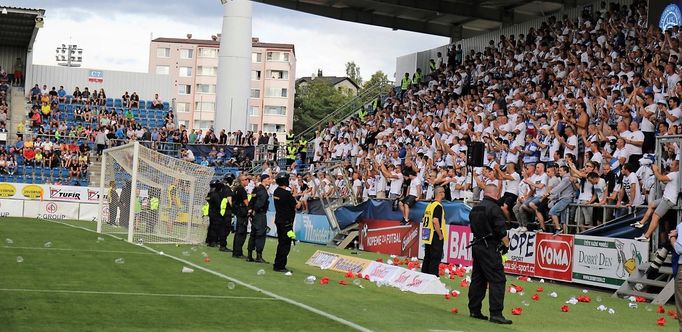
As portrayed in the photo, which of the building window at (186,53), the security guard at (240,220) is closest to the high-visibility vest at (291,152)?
the security guard at (240,220)

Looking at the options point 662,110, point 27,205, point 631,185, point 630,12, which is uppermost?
point 630,12

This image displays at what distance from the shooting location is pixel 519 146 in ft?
91.3

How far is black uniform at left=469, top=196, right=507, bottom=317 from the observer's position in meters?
14.3

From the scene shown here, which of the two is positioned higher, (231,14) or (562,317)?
(231,14)

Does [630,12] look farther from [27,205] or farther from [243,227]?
[27,205]

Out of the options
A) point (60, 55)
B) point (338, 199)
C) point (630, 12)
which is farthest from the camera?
point (60, 55)

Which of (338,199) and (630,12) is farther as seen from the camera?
(338,199)

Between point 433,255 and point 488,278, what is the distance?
16.4ft

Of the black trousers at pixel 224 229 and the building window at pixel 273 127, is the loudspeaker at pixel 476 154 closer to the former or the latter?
the black trousers at pixel 224 229

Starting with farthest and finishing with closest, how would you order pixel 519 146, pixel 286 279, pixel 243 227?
pixel 519 146 < pixel 243 227 < pixel 286 279

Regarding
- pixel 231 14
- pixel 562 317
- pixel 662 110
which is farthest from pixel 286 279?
pixel 231 14

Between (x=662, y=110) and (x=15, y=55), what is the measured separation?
48.2 m

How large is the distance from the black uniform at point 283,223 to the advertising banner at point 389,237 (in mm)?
8072

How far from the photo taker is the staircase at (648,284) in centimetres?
1864
